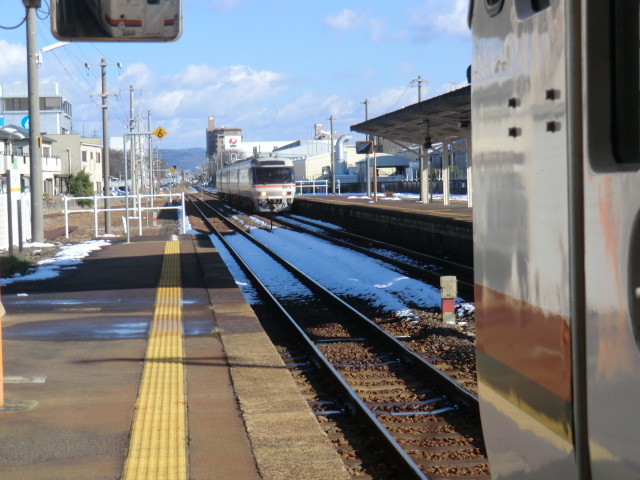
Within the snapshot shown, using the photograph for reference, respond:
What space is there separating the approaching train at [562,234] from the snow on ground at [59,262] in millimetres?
14058

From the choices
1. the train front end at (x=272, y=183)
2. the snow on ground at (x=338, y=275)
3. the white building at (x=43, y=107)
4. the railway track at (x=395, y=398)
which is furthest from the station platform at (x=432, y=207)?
the white building at (x=43, y=107)

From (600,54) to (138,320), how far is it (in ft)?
32.2

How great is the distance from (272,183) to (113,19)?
38.6 m

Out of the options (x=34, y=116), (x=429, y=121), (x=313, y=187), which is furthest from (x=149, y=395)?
(x=313, y=187)

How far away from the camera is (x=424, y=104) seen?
21656 mm

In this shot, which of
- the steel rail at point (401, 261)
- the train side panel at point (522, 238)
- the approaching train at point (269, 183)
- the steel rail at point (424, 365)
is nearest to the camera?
the train side panel at point (522, 238)

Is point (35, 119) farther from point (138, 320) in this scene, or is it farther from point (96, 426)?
point (96, 426)

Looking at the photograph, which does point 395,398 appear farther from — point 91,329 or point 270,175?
point 270,175

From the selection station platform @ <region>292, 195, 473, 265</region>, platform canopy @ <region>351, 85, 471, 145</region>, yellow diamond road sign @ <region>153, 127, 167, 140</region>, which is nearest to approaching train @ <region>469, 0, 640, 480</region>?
platform canopy @ <region>351, 85, 471, 145</region>

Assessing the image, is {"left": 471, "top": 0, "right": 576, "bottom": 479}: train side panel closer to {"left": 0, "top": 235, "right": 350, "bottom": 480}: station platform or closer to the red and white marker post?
{"left": 0, "top": 235, "right": 350, "bottom": 480}: station platform

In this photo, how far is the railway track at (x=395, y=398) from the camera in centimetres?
590

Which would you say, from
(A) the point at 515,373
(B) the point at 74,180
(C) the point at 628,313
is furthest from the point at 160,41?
(B) the point at 74,180

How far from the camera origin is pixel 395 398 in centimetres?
781

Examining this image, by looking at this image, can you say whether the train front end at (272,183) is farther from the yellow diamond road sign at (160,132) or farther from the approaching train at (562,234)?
the approaching train at (562,234)
